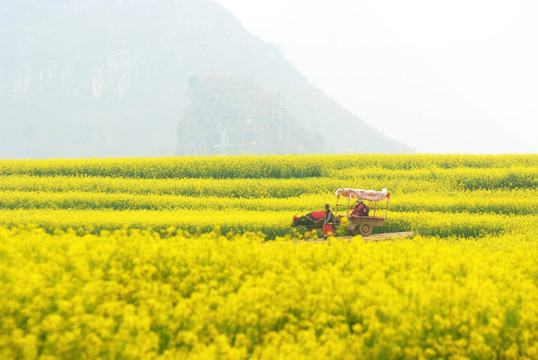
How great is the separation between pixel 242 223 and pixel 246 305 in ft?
35.8

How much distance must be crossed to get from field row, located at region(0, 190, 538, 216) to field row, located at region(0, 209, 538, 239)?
6.99ft

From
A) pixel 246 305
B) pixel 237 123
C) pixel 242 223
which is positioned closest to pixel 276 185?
pixel 242 223

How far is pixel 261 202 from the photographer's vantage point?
23.9 meters

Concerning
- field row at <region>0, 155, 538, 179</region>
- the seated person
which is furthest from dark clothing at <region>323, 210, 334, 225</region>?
field row at <region>0, 155, 538, 179</region>

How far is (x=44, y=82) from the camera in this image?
611ft

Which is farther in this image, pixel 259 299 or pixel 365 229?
pixel 365 229

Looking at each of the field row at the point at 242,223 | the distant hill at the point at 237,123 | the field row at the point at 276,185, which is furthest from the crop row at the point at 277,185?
the distant hill at the point at 237,123

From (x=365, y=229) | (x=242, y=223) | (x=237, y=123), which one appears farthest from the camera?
(x=237, y=123)

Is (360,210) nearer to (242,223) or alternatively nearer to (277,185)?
(242,223)

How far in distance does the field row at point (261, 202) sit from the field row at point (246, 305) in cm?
1253

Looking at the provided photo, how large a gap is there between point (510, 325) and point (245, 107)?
157477 millimetres

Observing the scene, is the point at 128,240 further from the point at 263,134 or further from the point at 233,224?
the point at 263,134

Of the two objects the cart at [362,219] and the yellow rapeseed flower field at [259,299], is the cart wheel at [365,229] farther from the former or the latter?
the yellow rapeseed flower field at [259,299]

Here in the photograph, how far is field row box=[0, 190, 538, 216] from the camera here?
22484 millimetres
